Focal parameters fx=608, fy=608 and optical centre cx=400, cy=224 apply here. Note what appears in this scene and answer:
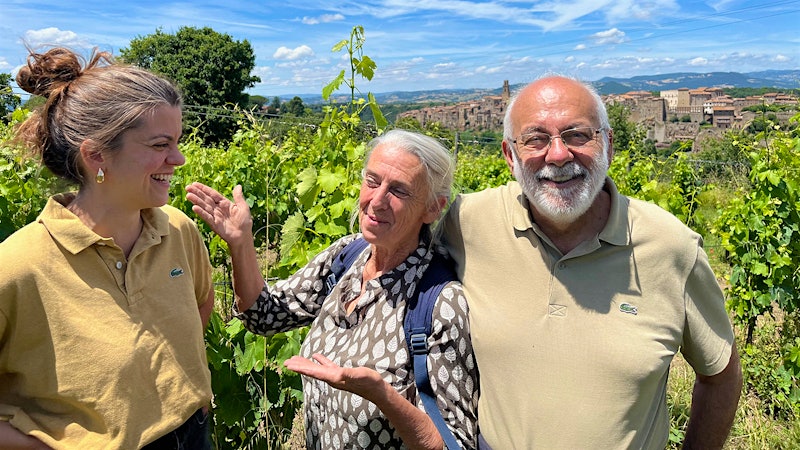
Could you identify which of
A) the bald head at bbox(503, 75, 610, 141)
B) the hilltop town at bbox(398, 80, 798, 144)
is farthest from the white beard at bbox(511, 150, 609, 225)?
the hilltop town at bbox(398, 80, 798, 144)

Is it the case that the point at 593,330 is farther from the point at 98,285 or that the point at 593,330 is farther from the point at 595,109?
the point at 98,285

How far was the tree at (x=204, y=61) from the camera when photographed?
1727 inches

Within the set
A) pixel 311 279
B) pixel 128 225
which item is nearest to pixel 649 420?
pixel 311 279

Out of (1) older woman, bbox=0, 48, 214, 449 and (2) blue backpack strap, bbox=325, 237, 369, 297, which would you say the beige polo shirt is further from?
(1) older woman, bbox=0, 48, 214, 449

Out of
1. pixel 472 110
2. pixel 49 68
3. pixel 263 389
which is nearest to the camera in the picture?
pixel 49 68

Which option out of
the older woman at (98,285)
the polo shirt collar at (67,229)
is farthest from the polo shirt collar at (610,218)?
the polo shirt collar at (67,229)

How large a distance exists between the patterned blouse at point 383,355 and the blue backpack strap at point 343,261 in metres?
0.08

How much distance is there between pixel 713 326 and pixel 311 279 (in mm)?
1350

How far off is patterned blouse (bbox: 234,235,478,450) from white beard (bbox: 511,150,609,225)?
0.37 metres

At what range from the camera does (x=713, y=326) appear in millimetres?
1890

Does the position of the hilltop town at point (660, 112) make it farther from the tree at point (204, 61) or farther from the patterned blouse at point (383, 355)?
the patterned blouse at point (383, 355)

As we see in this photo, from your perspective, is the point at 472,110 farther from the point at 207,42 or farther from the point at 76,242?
the point at 76,242

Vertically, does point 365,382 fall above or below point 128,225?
below

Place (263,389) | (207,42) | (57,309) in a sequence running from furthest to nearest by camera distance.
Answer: (207,42) < (263,389) < (57,309)
